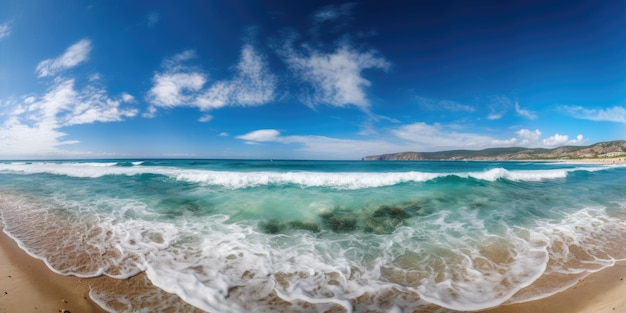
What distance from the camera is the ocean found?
3.57 m

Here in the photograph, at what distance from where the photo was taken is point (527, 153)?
112m

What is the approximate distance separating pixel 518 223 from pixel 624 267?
2527 mm

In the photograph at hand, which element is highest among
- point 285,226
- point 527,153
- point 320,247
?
point 527,153

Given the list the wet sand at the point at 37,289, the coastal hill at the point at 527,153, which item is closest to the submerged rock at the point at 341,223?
the wet sand at the point at 37,289

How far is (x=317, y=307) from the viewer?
3.36m

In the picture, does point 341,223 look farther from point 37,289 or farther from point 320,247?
point 37,289

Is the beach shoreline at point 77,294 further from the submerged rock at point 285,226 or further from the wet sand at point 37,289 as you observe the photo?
the submerged rock at point 285,226

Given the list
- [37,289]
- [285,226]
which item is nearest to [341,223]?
[285,226]

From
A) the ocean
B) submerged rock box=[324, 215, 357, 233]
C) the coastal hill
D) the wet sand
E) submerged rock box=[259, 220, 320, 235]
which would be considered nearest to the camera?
the wet sand

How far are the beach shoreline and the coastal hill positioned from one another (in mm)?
119223

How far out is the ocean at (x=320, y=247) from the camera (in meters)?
3.57

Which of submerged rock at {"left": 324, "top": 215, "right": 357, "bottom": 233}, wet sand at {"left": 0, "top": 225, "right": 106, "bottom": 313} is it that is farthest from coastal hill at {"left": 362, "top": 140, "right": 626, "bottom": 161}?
wet sand at {"left": 0, "top": 225, "right": 106, "bottom": 313}

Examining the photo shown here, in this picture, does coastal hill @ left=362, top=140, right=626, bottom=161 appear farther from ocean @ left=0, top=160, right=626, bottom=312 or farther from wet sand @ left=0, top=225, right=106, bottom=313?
wet sand @ left=0, top=225, right=106, bottom=313

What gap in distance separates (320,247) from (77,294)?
4140mm
